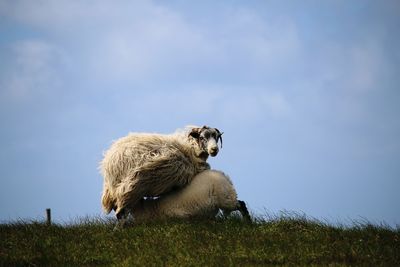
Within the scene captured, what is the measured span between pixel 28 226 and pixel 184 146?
12.7 feet

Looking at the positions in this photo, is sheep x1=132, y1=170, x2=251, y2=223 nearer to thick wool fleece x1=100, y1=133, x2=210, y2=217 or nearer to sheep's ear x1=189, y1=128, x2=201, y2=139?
thick wool fleece x1=100, y1=133, x2=210, y2=217

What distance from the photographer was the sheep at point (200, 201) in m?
12.8

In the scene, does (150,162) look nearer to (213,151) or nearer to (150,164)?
(150,164)

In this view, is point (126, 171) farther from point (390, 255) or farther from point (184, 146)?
point (390, 255)

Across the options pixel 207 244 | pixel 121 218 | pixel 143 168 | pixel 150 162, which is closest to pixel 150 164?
pixel 150 162

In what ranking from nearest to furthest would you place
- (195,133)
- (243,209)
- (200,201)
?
(200,201), (243,209), (195,133)

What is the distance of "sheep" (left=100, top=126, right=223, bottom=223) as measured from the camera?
487 inches

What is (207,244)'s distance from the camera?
11.2m

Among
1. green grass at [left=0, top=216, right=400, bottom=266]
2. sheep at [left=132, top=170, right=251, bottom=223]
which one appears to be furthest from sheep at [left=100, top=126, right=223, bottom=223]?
green grass at [left=0, top=216, right=400, bottom=266]

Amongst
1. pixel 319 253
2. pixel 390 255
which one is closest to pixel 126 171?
pixel 319 253

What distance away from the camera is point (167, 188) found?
12805 millimetres

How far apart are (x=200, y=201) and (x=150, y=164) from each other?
133 centimetres

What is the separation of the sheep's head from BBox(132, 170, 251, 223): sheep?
1.39ft

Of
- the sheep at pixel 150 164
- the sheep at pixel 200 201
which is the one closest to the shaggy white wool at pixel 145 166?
the sheep at pixel 150 164
